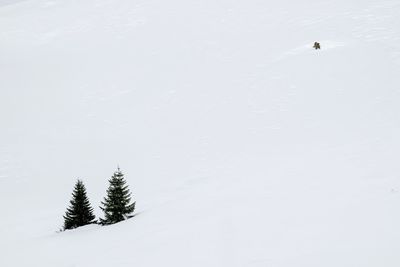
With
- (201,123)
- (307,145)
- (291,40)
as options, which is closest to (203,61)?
(291,40)

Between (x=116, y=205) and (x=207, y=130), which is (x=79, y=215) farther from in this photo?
(x=207, y=130)

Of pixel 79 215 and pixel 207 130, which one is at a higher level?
pixel 207 130

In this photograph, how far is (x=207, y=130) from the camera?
84.0 ft

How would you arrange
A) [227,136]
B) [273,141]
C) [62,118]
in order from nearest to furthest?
1. [273,141]
2. [227,136]
3. [62,118]

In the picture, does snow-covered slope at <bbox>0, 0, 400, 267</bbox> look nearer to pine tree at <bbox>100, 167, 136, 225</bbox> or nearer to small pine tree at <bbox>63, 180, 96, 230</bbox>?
pine tree at <bbox>100, 167, 136, 225</bbox>

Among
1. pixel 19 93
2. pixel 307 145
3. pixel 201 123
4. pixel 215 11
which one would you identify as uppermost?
pixel 215 11

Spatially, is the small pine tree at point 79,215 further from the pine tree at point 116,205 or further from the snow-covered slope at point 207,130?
the pine tree at point 116,205

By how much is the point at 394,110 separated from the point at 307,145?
631cm

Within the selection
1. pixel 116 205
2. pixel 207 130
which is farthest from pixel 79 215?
pixel 207 130

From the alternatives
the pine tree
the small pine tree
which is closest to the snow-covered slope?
the pine tree

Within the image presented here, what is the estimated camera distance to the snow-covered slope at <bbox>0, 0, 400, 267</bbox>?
9.31 meters

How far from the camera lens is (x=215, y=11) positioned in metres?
45.1

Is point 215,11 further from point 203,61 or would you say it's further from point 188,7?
point 203,61

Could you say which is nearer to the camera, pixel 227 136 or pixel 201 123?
pixel 227 136
